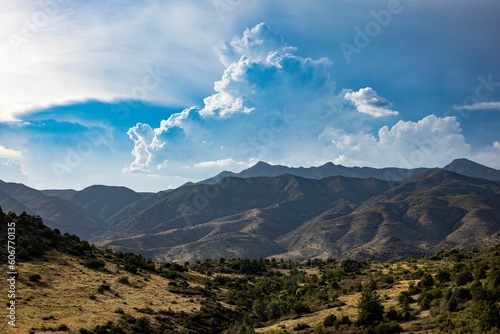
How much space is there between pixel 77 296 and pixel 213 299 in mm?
16992

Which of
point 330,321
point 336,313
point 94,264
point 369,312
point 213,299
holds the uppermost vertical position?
point 94,264

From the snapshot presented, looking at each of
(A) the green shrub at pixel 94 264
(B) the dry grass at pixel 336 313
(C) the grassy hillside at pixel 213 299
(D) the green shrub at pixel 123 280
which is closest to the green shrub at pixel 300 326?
(C) the grassy hillside at pixel 213 299

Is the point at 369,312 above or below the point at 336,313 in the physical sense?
above

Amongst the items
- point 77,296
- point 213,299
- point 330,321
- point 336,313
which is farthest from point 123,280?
point 330,321

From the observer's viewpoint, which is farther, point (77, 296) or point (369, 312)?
point (77, 296)

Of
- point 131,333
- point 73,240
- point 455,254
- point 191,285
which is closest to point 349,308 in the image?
point 131,333

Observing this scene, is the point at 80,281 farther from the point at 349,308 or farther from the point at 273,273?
the point at 273,273

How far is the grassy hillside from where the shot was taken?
26.6 metres

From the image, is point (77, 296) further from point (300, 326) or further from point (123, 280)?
point (300, 326)

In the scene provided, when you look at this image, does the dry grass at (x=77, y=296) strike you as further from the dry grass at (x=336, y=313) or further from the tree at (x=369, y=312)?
the tree at (x=369, y=312)

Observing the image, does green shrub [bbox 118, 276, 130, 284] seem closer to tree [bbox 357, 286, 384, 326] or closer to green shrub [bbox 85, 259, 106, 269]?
green shrub [bbox 85, 259, 106, 269]

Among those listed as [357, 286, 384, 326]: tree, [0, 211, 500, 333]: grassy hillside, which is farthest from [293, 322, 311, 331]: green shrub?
[357, 286, 384, 326]: tree

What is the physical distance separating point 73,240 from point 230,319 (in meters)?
32.1

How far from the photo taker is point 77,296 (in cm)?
3484
